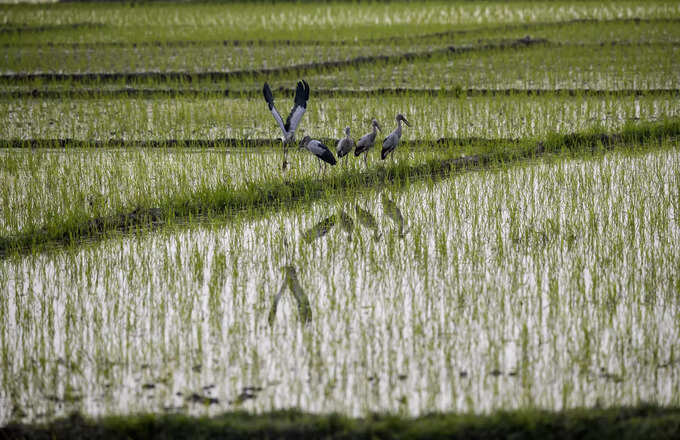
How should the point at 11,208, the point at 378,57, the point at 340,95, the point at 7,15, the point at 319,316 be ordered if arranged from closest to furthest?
1. the point at 319,316
2. the point at 11,208
3. the point at 340,95
4. the point at 378,57
5. the point at 7,15

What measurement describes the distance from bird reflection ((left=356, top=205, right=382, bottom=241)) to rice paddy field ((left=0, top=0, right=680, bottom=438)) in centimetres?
3

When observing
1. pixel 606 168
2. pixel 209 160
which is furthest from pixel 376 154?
pixel 606 168

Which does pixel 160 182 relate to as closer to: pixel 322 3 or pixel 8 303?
pixel 8 303

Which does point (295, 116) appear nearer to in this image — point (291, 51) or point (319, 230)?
point (319, 230)

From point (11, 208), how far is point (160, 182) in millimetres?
1012

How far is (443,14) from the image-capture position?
61.1 feet

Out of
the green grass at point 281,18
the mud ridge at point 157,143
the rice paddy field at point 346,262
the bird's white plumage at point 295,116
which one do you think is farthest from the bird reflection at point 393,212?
the green grass at point 281,18

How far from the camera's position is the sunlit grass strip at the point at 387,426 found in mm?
2400

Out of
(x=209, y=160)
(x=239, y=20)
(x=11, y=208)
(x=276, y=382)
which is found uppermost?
(x=239, y=20)

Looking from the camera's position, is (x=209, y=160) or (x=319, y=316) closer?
(x=319, y=316)

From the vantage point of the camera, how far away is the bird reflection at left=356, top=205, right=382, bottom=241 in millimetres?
4691

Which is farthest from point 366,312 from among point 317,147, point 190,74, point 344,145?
point 190,74

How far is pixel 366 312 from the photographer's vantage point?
3492mm

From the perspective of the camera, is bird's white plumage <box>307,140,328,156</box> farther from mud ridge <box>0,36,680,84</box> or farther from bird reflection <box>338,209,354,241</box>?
mud ridge <box>0,36,680,84</box>
